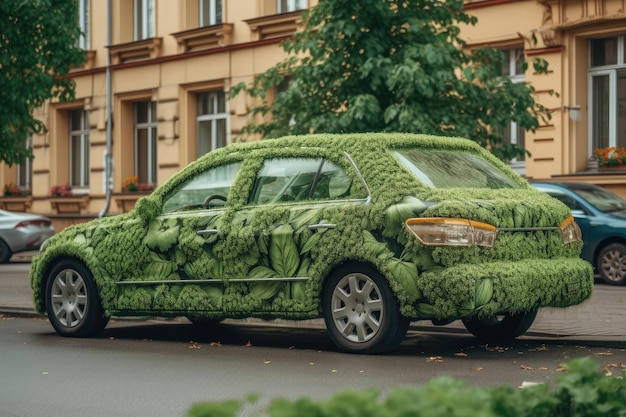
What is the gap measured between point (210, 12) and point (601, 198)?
550 inches

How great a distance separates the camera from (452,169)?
9.72 meters

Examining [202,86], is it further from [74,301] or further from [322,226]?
[322,226]

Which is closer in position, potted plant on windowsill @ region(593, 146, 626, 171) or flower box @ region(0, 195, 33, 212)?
potted plant on windowsill @ region(593, 146, 626, 171)

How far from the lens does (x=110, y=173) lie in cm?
3025

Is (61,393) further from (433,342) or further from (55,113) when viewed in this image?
(55,113)

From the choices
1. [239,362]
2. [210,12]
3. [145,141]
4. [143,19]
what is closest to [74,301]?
[239,362]

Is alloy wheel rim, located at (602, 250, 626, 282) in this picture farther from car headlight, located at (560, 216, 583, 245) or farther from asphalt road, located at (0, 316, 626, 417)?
car headlight, located at (560, 216, 583, 245)

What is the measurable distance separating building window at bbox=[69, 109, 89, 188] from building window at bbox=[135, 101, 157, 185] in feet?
6.78

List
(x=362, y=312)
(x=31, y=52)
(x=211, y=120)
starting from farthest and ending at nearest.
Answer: (x=211, y=120) → (x=31, y=52) → (x=362, y=312)

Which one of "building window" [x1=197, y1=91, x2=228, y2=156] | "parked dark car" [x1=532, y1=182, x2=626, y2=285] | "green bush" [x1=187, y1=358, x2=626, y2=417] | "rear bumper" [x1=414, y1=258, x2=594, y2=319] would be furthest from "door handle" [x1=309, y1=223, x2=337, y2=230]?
"building window" [x1=197, y1=91, x2=228, y2=156]

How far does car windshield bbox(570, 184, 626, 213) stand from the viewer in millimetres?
18719

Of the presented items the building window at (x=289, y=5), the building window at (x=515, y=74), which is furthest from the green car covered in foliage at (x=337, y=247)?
the building window at (x=289, y=5)

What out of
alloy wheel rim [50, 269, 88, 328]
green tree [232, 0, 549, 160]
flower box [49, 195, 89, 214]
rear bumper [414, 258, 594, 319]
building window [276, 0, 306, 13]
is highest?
building window [276, 0, 306, 13]

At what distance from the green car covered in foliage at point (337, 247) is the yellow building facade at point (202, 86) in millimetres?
10326
